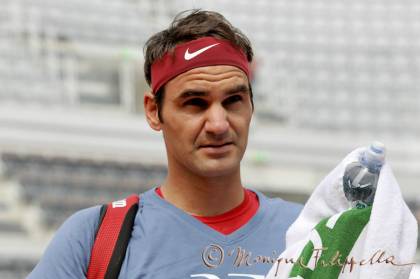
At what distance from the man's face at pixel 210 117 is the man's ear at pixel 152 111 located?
45 millimetres

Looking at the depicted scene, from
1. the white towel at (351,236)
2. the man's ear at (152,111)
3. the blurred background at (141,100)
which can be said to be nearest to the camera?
the white towel at (351,236)

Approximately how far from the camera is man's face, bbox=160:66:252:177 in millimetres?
1086

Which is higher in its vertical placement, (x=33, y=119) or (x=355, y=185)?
(x=355, y=185)

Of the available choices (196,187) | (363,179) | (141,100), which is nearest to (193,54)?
(196,187)

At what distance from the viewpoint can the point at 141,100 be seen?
16031 mm

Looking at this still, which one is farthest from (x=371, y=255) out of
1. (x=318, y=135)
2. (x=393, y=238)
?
(x=318, y=135)

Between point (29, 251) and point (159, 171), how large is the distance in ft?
8.31

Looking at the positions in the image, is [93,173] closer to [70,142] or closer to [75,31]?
[70,142]

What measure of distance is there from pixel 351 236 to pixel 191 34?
1.13ft

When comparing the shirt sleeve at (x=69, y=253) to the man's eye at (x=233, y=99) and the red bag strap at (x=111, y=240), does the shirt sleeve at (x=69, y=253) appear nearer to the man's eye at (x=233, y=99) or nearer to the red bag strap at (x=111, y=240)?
the red bag strap at (x=111, y=240)

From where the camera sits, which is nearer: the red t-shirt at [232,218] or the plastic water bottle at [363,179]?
the plastic water bottle at [363,179]

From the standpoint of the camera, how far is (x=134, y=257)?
1109mm

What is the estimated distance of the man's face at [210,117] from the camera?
109 centimetres

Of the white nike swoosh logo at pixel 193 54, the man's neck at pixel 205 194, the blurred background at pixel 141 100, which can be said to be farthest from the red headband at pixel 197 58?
the blurred background at pixel 141 100
